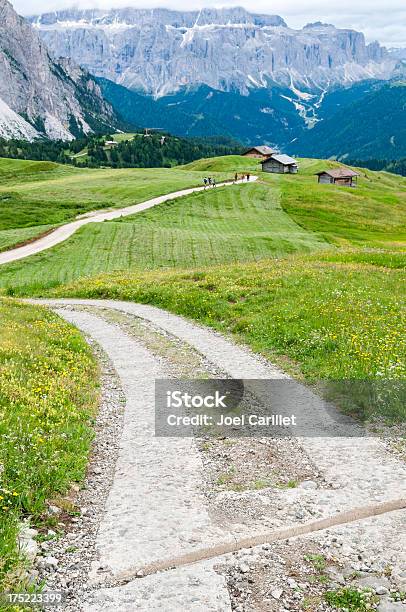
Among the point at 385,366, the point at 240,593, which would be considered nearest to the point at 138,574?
the point at 240,593

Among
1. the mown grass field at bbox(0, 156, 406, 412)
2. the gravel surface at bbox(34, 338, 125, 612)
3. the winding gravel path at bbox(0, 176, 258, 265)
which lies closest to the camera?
the gravel surface at bbox(34, 338, 125, 612)

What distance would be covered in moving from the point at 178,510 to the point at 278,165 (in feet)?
527

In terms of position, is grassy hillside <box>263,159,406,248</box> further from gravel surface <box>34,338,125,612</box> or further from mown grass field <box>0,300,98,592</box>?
gravel surface <box>34,338,125,612</box>

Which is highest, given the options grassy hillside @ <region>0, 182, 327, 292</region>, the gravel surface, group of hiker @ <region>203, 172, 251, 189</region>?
group of hiker @ <region>203, 172, 251, 189</region>

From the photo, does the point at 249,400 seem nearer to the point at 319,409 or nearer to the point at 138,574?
the point at 319,409

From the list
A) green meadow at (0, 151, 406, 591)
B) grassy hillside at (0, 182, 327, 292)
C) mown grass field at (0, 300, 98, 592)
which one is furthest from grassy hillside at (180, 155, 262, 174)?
mown grass field at (0, 300, 98, 592)

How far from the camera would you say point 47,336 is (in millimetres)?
23844

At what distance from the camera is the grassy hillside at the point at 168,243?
185 ft

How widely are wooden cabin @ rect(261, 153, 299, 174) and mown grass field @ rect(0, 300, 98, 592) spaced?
147548mm

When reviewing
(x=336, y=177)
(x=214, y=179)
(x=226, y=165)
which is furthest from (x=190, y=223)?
(x=226, y=165)

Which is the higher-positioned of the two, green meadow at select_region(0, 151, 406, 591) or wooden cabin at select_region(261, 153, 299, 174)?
wooden cabin at select_region(261, 153, 299, 174)

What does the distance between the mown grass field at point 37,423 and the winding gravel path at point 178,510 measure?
4.05 ft

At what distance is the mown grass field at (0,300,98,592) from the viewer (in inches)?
433

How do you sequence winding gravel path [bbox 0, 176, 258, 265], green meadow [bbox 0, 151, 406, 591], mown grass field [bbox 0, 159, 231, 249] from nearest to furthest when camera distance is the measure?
green meadow [bbox 0, 151, 406, 591], winding gravel path [bbox 0, 176, 258, 265], mown grass field [bbox 0, 159, 231, 249]
